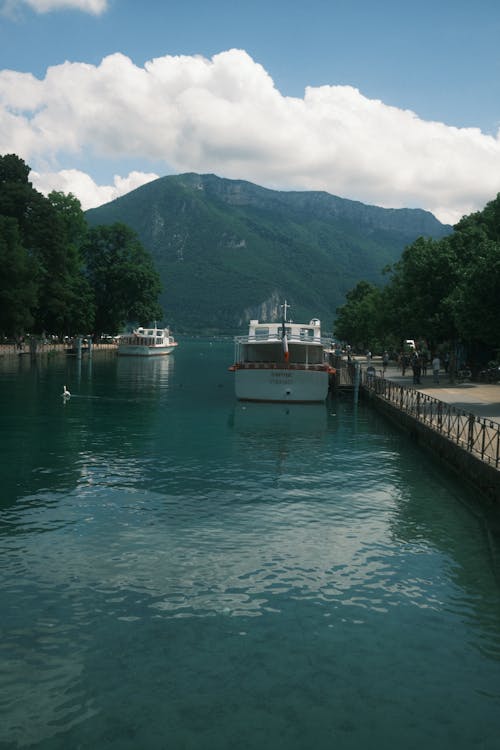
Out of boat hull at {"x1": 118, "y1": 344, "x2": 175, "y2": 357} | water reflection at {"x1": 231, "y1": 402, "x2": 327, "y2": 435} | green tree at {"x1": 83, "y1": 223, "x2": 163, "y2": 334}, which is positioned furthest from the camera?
green tree at {"x1": 83, "y1": 223, "x2": 163, "y2": 334}

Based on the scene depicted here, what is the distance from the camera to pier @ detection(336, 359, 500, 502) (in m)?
21.2

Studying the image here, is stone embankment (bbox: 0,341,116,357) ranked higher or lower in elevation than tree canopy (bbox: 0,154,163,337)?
lower

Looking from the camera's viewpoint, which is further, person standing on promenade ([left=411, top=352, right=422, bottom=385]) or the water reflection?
person standing on promenade ([left=411, top=352, right=422, bottom=385])

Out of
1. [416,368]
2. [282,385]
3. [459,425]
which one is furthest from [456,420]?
[416,368]

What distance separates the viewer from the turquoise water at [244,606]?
9.16m

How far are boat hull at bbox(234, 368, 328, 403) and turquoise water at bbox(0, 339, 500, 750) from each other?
20.7 metres

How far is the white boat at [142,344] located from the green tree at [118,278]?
111 inches

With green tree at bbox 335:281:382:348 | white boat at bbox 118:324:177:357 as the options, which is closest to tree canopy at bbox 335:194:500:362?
green tree at bbox 335:281:382:348

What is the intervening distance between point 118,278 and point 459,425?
106 meters

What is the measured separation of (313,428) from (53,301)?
219ft

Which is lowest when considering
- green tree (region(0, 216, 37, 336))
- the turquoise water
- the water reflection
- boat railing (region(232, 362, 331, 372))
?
the turquoise water

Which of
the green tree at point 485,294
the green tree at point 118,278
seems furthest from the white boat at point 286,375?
the green tree at point 118,278

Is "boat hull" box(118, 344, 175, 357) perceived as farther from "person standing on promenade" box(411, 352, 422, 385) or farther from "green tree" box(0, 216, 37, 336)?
"person standing on promenade" box(411, 352, 422, 385)

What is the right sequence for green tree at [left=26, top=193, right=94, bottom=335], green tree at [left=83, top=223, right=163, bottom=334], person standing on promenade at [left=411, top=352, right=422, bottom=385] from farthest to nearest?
green tree at [left=83, top=223, right=163, bottom=334] < green tree at [left=26, top=193, right=94, bottom=335] < person standing on promenade at [left=411, top=352, right=422, bottom=385]
